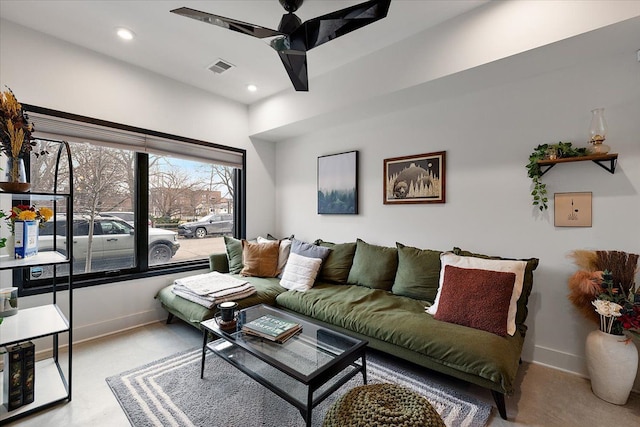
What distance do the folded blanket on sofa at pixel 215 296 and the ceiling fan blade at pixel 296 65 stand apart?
1842mm

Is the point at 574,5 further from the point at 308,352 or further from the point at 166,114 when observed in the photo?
the point at 166,114

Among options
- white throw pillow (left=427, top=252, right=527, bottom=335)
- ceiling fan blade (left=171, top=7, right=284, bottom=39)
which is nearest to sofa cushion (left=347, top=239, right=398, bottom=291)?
white throw pillow (left=427, top=252, right=527, bottom=335)

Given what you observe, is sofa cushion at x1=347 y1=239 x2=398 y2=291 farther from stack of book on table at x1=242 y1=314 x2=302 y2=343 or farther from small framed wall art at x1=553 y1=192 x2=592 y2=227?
small framed wall art at x1=553 y1=192 x2=592 y2=227

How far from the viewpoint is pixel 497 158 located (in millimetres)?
2469

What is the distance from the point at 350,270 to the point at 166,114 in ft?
8.62

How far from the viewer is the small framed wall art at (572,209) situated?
6.89 feet

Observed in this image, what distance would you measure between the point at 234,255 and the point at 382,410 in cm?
256

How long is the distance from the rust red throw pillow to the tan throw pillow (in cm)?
186

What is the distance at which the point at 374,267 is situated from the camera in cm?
284

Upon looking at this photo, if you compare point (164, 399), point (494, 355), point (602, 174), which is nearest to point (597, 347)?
point (494, 355)

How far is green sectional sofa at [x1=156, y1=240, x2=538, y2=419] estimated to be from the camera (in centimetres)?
169

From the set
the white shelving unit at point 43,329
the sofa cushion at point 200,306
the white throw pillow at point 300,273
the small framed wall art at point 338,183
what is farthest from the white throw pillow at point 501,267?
the white shelving unit at point 43,329

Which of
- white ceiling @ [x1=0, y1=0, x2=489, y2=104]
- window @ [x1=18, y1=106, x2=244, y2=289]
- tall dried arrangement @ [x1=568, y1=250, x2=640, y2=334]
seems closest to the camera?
tall dried arrangement @ [x1=568, y1=250, x2=640, y2=334]

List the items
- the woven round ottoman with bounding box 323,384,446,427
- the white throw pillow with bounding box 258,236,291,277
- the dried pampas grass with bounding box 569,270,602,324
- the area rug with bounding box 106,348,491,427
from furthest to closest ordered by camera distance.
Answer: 1. the white throw pillow with bounding box 258,236,291,277
2. the dried pampas grass with bounding box 569,270,602,324
3. the area rug with bounding box 106,348,491,427
4. the woven round ottoman with bounding box 323,384,446,427
